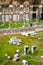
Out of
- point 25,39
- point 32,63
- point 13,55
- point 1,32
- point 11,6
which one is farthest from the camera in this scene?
point 11,6

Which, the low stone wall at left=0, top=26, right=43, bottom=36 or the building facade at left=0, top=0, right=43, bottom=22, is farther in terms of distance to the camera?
the building facade at left=0, top=0, right=43, bottom=22

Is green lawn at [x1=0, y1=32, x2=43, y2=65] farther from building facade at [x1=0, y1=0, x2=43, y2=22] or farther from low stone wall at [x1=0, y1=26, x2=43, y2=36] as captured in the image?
building facade at [x1=0, y1=0, x2=43, y2=22]

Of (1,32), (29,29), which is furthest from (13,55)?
(29,29)

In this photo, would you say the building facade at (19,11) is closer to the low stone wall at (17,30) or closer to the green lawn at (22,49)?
the low stone wall at (17,30)

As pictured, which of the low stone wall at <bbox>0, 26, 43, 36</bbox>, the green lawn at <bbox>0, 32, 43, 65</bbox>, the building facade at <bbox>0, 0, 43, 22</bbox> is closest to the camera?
the green lawn at <bbox>0, 32, 43, 65</bbox>

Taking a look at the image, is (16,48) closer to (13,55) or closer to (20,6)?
(13,55)

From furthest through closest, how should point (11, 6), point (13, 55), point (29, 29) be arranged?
point (11, 6) < point (29, 29) < point (13, 55)

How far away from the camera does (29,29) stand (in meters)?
50.7

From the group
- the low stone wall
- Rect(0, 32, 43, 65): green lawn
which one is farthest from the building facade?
Rect(0, 32, 43, 65): green lawn

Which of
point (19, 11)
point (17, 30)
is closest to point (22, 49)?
point (17, 30)

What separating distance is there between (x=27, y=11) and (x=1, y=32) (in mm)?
18220

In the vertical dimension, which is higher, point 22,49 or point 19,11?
point 19,11

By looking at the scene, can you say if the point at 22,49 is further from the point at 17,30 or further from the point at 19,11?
the point at 19,11

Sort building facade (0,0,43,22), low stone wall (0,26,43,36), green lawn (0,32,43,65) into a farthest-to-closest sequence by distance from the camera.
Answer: building facade (0,0,43,22), low stone wall (0,26,43,36), green lawn (0,32,43,65)
